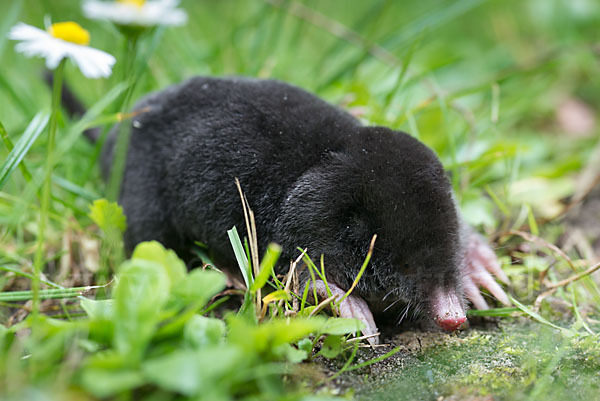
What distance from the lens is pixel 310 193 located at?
2045 millimetres

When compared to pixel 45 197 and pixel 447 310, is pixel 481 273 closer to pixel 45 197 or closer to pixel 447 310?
pixel 447 310

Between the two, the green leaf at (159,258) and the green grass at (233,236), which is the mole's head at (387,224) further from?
the green leaf at (159,258)

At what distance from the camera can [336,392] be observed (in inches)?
59.0

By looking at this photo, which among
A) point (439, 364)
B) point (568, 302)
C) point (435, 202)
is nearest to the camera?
point (439, 364)

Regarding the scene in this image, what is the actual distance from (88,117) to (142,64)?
2.59 ft

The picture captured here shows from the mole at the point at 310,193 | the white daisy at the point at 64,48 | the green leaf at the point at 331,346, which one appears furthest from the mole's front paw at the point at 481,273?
the white daisy at the point at 64,48

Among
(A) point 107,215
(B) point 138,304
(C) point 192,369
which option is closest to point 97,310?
(B) point 138,304

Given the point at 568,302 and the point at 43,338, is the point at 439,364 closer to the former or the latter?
the point at 568,302

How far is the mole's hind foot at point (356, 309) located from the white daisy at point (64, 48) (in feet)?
3.12

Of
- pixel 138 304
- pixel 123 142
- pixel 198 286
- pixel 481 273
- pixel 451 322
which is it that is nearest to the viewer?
pixel 138 304

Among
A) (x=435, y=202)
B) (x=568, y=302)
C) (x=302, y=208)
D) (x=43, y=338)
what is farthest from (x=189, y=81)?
(x=568, y=302)

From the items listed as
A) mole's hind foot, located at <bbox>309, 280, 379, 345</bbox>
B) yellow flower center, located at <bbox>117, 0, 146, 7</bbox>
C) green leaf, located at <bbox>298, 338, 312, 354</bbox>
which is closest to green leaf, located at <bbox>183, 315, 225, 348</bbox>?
green leaf, located at <bbox>298, 338, 312, 354</bbox>

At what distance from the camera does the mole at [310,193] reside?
6.39 ft

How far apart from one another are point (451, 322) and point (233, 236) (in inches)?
28.9
